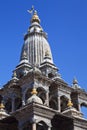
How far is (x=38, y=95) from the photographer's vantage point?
5009 centimetres

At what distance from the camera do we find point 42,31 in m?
59.9

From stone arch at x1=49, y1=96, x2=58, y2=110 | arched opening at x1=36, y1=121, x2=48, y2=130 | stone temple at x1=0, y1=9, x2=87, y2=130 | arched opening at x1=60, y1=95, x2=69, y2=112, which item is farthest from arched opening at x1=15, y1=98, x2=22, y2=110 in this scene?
arched opening at x1=36, y1=121, x2=48, y2=130

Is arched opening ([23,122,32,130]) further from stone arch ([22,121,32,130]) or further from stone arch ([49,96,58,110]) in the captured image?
stone arch ([49,96,58,110])

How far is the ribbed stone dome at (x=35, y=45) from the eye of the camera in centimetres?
5656

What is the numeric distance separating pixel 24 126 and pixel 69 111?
668 cm

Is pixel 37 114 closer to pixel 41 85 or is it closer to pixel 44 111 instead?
pixel 44 111

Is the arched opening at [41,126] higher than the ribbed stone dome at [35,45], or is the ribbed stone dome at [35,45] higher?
the ribbed stone dome at [35,45]

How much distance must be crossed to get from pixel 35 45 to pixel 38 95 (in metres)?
10.1

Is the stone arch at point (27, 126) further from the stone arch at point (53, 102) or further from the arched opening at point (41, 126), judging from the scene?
the stone arch at point (53, 102)

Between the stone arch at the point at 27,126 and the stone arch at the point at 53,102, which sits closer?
the stone arch at the point at 27,126

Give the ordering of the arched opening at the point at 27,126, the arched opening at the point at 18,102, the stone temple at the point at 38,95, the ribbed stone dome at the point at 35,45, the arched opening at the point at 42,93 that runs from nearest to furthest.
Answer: the stone temple at the point at 38,95 → the arched opening at the point at 27,126 → the arched opening at the point at 42,93 → the arched opening at the point at 18,102 → the ribbed stone dome at the point at 35,45

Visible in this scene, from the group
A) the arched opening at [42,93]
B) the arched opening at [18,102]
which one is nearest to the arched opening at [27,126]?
the arched opening at [42,93]

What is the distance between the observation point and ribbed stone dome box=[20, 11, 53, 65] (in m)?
56.6

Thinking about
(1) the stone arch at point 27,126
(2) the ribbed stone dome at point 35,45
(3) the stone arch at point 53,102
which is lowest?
(1) the stone arch at point 27,126
